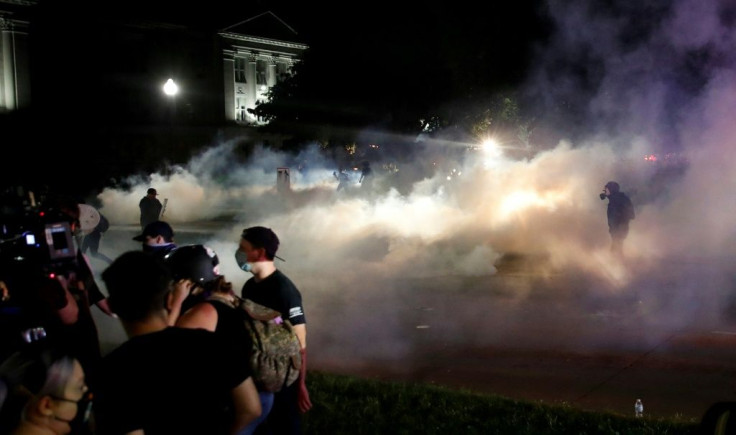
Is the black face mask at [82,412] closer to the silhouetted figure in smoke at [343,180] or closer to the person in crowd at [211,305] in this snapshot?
the person in crowd at [211,305]

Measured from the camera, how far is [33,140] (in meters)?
45.3

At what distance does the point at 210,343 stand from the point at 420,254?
1201cm

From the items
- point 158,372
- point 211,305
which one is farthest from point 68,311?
point 158,372

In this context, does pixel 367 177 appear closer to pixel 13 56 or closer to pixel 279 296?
pixel 279 296

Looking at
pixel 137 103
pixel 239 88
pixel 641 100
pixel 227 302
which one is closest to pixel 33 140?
pixel 137 103

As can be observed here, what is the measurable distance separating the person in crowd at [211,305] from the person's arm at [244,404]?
258 mm

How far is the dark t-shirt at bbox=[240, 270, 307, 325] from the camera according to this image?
4035 mm

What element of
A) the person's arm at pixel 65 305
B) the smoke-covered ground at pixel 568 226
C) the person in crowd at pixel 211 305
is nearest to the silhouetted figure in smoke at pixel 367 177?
the smoke-covered ground at pixel 568 226

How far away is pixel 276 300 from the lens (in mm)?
4055

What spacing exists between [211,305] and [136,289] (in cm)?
66

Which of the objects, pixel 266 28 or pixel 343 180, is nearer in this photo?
pixel 343 180

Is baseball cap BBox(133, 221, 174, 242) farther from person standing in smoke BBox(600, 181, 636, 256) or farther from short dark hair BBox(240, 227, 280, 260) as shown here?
person standing in smoke BBox(600, 181, 636, 256)

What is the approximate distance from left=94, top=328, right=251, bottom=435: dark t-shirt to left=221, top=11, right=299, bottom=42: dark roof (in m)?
60.9

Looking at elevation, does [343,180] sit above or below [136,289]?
above
